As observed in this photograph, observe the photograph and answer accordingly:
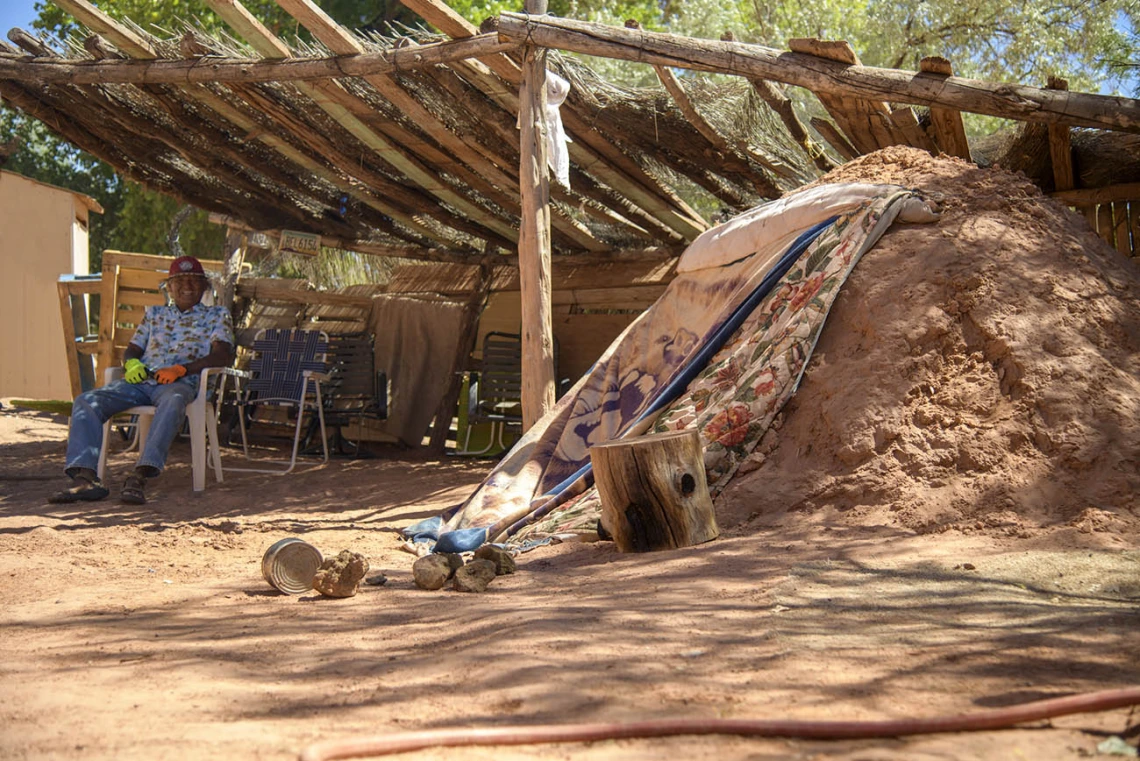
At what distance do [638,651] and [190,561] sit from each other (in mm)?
2788

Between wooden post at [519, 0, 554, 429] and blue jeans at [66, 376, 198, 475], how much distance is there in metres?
2.23

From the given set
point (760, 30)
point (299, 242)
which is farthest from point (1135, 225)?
point (760, 30)

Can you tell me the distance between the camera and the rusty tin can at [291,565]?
161 inches

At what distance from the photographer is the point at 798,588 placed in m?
3.49

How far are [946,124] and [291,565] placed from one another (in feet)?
13.9

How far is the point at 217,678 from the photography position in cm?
280

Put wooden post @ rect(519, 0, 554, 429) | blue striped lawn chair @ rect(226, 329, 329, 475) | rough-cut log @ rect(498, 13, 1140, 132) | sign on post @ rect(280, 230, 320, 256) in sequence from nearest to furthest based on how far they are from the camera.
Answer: rough-cut log @ rect(498, 13, 1140, 132)
wooden post @ rect(519, 0, 554, 429)
blue striped lawn chair @ rect(226, 329, 329, 475)
sign on post @ rect(280, 230, 320, 256)

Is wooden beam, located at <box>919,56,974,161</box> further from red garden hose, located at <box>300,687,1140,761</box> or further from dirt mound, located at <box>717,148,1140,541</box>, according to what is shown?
red garden hose, located at <box>300,687,1140,761</box>

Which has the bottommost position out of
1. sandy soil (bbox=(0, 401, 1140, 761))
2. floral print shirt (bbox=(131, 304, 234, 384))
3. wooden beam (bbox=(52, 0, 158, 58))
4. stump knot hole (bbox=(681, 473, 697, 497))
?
sandy soil (bbox=(0, 401, 1140, 761))

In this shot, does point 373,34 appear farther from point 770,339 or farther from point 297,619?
point 297,619

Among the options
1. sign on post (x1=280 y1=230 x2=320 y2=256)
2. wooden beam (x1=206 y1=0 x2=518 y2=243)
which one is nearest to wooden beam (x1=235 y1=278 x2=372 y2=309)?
sign on post (x1=280 y1=230 x2=320 y2=256)

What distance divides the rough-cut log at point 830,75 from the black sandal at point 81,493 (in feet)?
11.7

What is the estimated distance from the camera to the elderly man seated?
21.1 feet

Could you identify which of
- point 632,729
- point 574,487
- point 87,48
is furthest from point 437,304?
point 632,729
